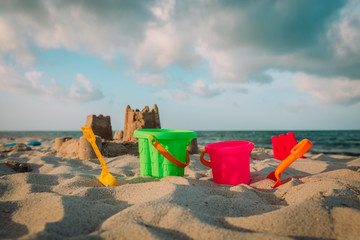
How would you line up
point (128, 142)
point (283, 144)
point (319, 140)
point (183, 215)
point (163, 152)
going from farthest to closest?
point (319, 140) → point (128, 142) → point (283, 144) → point (163, 152) → point (183, 215)

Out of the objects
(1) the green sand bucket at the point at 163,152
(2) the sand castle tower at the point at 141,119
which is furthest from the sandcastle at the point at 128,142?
(1) the green sand bucket at the point at 163,152

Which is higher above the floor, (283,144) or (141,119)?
Result: (141,119)

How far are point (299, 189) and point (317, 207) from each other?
0.54 metres

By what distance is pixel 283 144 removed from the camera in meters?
4.12

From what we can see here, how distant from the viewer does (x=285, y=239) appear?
0.87m

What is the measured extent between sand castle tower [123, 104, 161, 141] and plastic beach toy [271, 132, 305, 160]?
239cm

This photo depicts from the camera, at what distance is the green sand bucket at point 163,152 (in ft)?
6.70

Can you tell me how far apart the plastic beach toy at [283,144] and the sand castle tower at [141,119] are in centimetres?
239

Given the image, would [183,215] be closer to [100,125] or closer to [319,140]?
[100,125]

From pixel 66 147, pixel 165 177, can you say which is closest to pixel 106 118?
pixel 66 147

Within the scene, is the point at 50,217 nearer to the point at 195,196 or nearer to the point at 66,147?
the point at 195,196

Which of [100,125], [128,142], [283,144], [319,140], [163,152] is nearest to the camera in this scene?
Answer: [163,152]

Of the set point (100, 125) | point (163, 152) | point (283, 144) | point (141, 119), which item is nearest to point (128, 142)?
point (141, 119)

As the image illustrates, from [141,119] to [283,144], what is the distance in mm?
2882
